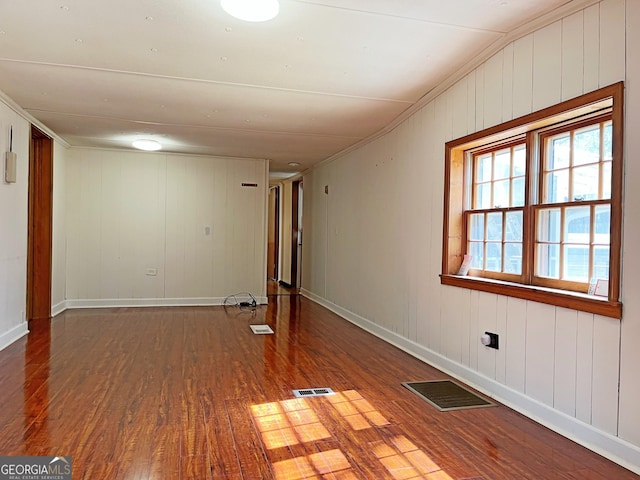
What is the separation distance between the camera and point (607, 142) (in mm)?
2656

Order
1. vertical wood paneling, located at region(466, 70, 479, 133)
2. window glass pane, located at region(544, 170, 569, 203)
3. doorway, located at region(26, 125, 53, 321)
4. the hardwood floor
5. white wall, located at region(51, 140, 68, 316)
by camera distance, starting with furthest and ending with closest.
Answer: white wall, located at region(51, 140, 68, 316) < doorway, located at region(26, 125, 53, 321) < vertical wood paneling, located at region(466, 70, 479, 133) < window glass pane, located at region(544, 170, 569, 203) < the hardwood floor

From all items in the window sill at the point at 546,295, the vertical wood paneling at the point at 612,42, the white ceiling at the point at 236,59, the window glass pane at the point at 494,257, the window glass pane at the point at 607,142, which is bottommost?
the window sill at the point at 546,295

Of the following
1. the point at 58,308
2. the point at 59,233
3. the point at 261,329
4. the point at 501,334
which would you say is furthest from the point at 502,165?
the point at 58,308

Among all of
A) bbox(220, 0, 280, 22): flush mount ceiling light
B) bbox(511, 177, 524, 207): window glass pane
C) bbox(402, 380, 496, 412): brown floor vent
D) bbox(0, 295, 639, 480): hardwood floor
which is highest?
bbox(220, 0, 280, 22): flush mount ceiling light

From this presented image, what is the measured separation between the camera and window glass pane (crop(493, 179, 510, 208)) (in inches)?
139

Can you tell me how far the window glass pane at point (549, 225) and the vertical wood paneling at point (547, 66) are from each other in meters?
0.69

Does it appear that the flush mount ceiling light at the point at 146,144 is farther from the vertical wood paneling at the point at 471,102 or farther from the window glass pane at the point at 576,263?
the window glass pane at the point at 576,263

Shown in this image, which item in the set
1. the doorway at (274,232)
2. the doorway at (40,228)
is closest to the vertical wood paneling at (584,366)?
the doorway at (40,228)

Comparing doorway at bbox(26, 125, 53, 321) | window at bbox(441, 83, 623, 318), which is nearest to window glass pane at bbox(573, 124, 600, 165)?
window at bbox(441, 83, 623, 318)

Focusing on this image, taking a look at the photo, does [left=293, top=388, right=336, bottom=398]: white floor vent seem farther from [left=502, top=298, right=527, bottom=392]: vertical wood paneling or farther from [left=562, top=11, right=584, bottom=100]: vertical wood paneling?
[left=562, top=11, right=584, bottom=100]: vertical wood paneling

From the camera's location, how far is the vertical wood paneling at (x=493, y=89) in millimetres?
3316

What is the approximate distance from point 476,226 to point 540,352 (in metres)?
1.29

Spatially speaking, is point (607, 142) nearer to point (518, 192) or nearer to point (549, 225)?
point (549, 225)

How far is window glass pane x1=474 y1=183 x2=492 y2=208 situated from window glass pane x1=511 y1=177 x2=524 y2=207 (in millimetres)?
308
